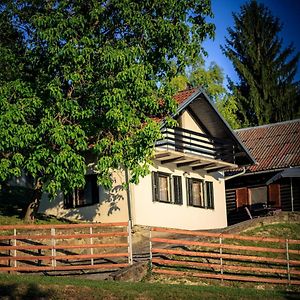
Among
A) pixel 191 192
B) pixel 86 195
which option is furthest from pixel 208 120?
pixel 86 195

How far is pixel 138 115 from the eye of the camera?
2502 cm

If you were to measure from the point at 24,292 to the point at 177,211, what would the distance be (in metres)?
16.2

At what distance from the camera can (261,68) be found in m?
54.9

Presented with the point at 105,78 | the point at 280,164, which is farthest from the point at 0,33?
the point at 280,164

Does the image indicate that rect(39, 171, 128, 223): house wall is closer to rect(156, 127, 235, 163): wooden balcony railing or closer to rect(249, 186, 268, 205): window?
rect(156, 127, 235, 163): wooden balcony railing

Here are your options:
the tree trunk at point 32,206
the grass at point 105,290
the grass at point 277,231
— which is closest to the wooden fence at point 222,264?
the grass at point 105,290

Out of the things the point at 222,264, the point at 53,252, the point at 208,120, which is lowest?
the point at 222,264

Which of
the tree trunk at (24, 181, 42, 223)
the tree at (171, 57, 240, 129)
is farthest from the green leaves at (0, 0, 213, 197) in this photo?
the tree at (171, 57, 240, 129)

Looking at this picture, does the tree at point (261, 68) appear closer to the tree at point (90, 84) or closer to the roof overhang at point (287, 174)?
the roof overhang at point (287, 174)

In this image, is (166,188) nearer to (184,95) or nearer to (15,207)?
(184,95)

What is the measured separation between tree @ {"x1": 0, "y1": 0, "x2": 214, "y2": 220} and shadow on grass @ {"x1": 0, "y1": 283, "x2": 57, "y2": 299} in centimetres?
732

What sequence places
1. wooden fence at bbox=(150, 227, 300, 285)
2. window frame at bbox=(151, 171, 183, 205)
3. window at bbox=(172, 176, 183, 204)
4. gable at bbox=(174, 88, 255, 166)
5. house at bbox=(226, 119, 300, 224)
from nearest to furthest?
wooden fence at bbox=(150, 227, 300, 285) < window frame at bbox=(151, 171, 183, 205) < window at bbox=(172, 176, 183, 204) < gable at bbox=(174, 88, 255, 166) < house at bbox=(226, 119, 300, 224)

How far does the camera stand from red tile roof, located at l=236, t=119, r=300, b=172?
37000 mm

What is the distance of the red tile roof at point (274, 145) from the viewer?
121 feet
